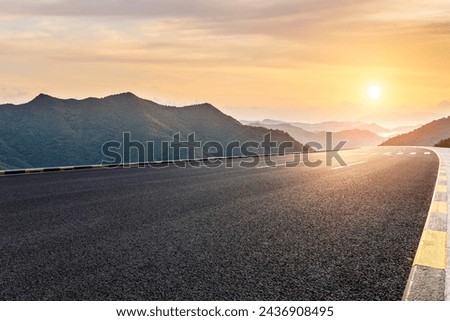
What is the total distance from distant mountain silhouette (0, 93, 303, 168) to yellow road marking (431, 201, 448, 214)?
10261 cm

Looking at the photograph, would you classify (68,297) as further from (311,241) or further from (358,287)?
(311,241)

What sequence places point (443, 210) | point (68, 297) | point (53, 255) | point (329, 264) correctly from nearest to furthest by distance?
1. point (68, 297)
2. point (329, 264)
3. point (53, 255)
4. point (443, 210)

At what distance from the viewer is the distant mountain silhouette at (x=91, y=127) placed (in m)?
123

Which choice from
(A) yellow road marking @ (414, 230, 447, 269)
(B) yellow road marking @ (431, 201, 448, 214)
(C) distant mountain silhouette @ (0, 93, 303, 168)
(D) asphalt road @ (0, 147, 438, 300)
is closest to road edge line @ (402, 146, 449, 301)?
(A) yellow road marking @ (414, 230, 447, 269)

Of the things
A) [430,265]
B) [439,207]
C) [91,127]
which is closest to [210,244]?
[430,265]

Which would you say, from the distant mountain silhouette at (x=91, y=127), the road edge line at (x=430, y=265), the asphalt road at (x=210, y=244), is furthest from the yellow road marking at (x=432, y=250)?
the distant mountain silhouette at (x=91, y=127)

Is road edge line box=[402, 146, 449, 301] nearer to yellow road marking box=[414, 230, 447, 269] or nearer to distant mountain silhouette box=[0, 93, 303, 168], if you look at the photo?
yellow road marking box=[414, 230, 447, 269]

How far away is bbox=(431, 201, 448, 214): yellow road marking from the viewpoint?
25.3 feet

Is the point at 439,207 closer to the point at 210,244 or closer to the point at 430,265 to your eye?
the point at 430,265

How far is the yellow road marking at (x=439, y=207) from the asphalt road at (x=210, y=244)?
0.50 ft

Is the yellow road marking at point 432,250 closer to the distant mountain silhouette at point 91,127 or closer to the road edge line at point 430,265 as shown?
the road edge line at point 430,265

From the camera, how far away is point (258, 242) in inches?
220
